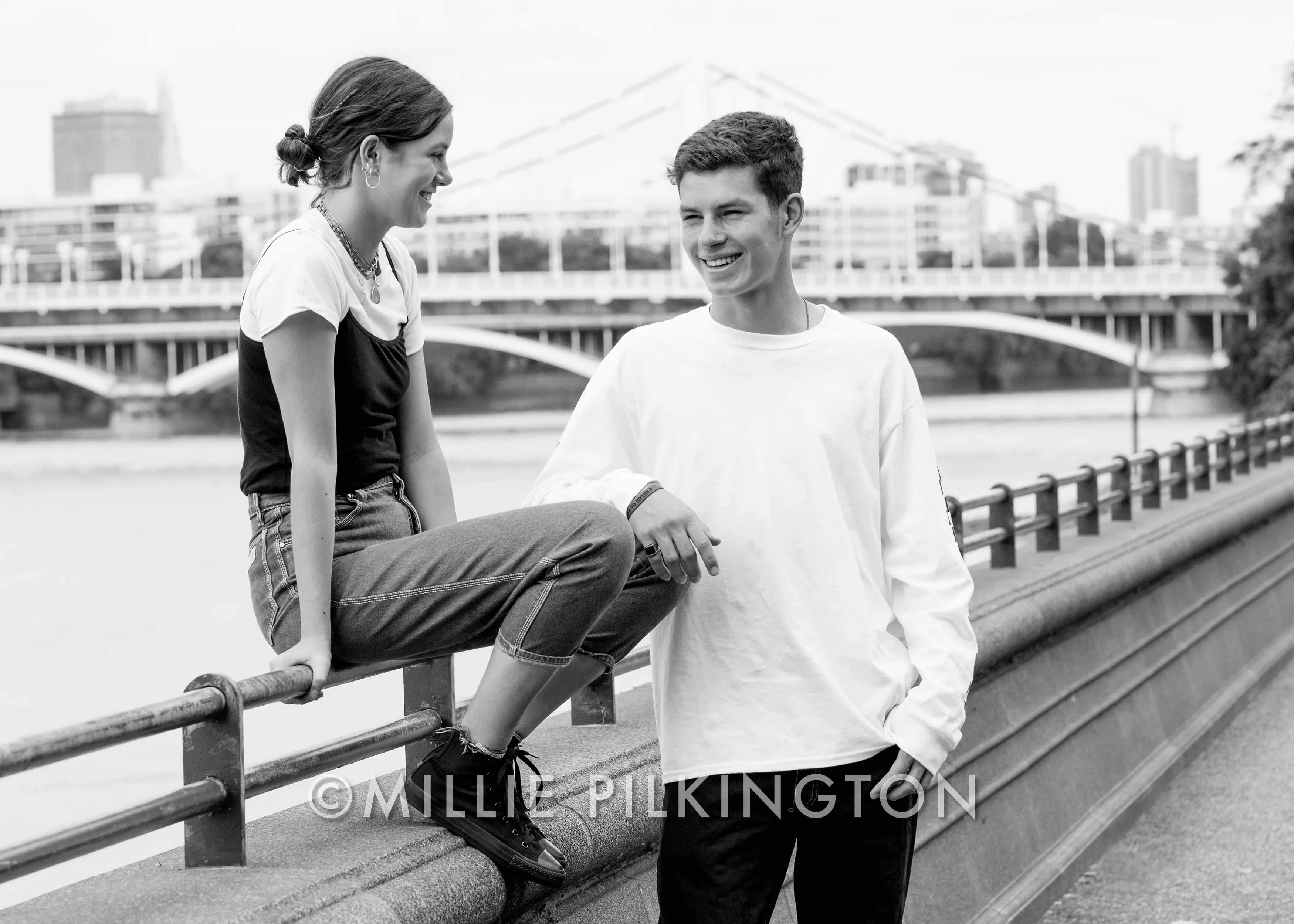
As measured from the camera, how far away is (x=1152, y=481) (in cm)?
659

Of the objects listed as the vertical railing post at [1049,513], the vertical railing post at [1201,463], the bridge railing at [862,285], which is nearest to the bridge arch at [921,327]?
the bridge railing at [862,285]

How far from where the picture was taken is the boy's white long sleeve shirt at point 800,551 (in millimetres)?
1762

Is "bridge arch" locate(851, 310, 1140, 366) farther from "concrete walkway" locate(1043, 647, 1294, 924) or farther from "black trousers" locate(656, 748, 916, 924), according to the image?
"black trousers" locate(656, 748, 916, 924)

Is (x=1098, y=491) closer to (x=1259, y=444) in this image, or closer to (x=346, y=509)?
(x=1259, y=444)

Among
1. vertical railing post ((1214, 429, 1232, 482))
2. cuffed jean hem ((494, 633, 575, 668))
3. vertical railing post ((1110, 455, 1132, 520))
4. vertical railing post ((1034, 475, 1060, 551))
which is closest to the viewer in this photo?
cuffed jean hem ((494, 633, 575, 668))

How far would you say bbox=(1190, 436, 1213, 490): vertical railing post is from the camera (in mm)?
7523

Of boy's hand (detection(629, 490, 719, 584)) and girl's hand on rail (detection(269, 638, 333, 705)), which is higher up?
boy's hand (detection(629, 490, 719, 584))

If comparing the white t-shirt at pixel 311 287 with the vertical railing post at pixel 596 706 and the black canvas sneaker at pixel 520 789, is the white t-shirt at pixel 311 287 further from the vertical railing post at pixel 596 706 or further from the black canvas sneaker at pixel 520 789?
the vertical railing post at pixel 596 706

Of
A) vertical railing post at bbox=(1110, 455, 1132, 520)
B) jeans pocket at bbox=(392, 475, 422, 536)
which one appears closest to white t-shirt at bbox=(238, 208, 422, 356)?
jeans pocket at bbox=(392, 475, 422, 536)

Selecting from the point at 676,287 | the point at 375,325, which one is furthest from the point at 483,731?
the point at 676,287

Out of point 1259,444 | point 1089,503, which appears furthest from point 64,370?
point 1089,503

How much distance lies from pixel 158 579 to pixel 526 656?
19.6m

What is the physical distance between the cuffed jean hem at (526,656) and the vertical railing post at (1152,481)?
5.02m

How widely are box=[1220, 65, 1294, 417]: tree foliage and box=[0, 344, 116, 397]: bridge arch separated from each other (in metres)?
26.0
